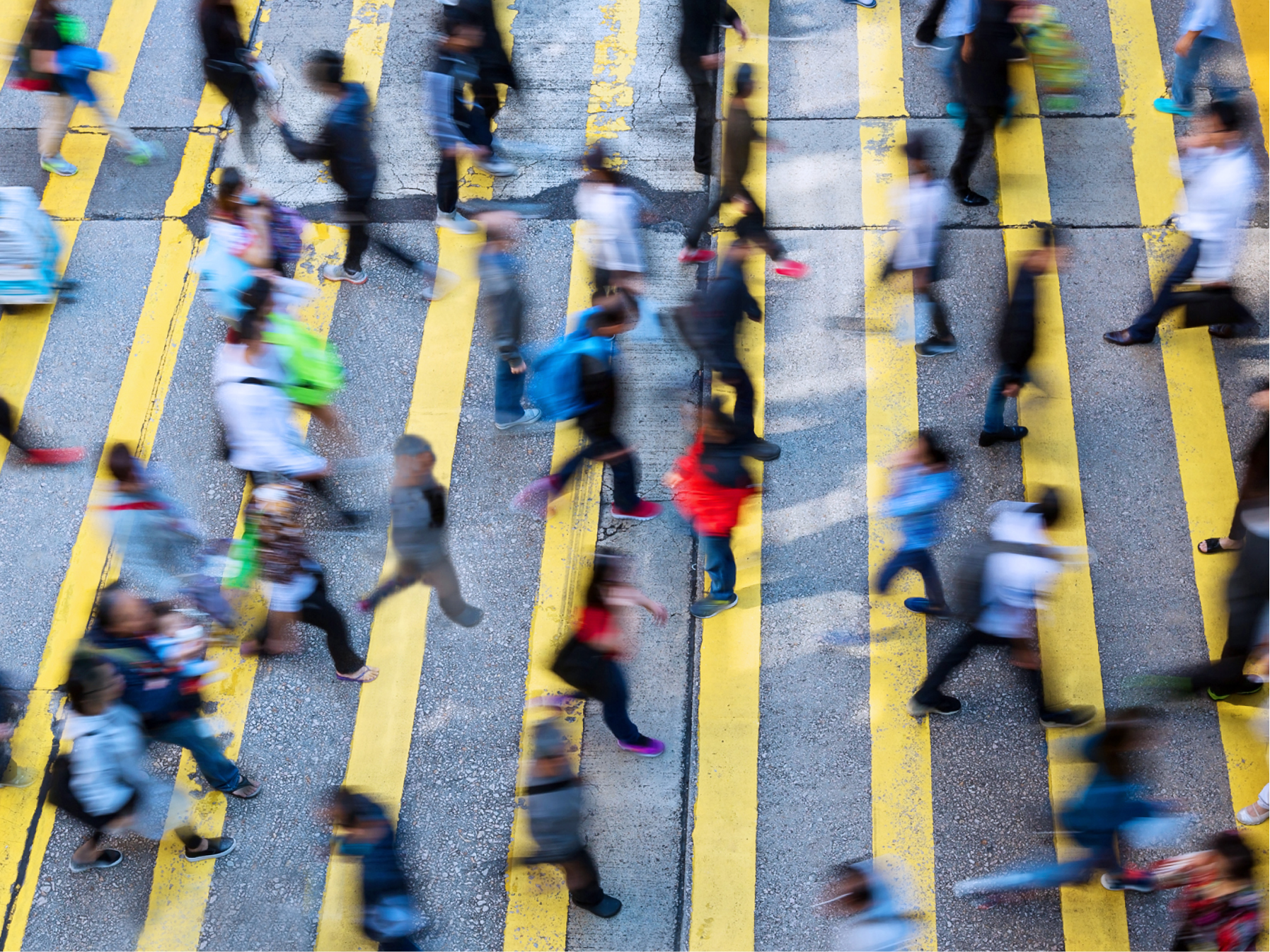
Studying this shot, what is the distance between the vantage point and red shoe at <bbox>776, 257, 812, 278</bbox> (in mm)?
8562

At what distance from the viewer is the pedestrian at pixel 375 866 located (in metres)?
5.09

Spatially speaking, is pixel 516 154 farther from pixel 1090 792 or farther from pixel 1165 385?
pixel 1090 792

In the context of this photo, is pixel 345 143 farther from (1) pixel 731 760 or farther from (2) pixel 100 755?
(1) pixel 731 760

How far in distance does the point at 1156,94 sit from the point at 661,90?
4465 millimetres

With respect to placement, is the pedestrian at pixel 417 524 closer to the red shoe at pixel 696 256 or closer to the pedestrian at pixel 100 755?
the pedestrian at pixel 100 755

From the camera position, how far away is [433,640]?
23.4 ft

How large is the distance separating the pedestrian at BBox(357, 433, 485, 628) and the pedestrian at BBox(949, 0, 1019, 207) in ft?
16.8

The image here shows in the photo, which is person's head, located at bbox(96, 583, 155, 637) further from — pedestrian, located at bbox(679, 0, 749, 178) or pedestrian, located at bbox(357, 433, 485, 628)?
pedestrian, located at bbox(679, 0, 749, 178)

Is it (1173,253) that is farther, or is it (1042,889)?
(1173,253)

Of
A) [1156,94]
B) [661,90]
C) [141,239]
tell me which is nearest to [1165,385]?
[1156,94]

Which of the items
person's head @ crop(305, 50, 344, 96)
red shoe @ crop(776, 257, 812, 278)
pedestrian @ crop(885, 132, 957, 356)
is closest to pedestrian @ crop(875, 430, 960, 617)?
pedestrian @ crop(885, 132, 957, 356)

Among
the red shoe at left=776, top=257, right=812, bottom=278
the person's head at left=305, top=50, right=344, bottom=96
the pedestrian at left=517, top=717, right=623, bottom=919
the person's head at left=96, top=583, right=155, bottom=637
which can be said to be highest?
the person's head at left=305, top=50, right=344, bottom=96

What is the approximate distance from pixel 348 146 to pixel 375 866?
523cm

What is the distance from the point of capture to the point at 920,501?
6.12 meters
